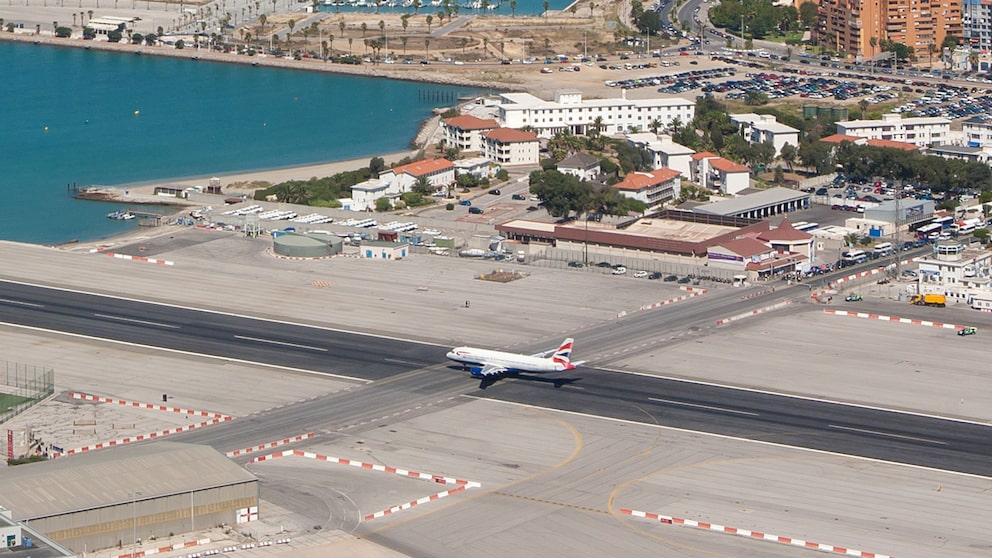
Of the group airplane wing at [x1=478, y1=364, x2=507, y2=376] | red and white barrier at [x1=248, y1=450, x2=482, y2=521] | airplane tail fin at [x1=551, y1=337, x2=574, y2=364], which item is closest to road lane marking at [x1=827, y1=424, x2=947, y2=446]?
airplane tail fin at [x1=551, y1=337, x2=574, y2=364]

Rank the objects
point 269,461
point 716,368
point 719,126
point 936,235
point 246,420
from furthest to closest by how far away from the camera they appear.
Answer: point 719,126, point 936,235, point 716,368, point 246,420, point 269,461

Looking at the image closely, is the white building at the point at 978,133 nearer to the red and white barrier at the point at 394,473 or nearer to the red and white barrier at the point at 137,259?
the red and white barrier at the point at 137,259

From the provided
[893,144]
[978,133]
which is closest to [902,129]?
[978,133]

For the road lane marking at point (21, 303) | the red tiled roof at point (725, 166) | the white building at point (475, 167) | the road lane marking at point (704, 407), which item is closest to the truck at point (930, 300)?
the road lane marking at point (704, 407)

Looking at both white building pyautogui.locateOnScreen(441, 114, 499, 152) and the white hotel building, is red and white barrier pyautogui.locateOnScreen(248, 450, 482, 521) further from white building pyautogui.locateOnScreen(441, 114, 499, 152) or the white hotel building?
the white hotel building

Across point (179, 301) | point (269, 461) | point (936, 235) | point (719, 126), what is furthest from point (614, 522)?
point (719, 126)

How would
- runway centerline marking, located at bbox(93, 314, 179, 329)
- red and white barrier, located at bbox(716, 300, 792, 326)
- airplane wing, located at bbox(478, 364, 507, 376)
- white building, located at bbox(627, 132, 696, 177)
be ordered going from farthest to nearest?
white building, located at bbox(627, 132, 696, 177), red and white barrier, located at bbox(716, 300, 792, 326), runway centerline marking, located at bbox(93, 314, 179, 329), airplane wing, located at bbox(478, 364, 507, 376)

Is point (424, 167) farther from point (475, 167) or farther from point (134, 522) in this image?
point (134, 522)

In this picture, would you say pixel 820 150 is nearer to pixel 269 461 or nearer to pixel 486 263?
pixel 486 263
